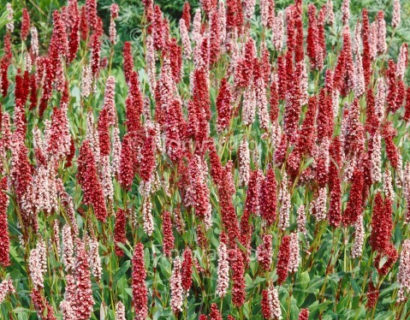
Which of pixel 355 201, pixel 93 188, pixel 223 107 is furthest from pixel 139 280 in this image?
pixel 223 107

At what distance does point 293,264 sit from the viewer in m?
3.34

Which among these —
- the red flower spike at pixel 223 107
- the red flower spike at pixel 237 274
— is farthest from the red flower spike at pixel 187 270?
the red flower spike at pixel 223 107

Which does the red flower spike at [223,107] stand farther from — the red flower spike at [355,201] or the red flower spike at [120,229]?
the red flower spike at [355,201]

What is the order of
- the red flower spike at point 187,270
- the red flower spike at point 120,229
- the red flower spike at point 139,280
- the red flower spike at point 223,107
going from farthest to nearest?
1. the red flower spike at point 223,107
2. the red flower spike at point 120,229
3. the red flower spike at point 187,270
4. the red flower spike at point 139,280

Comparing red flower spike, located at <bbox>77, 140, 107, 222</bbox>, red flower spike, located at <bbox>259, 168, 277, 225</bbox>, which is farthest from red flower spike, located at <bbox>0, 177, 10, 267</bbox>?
red flower spike, located at <bbox>259, 168, 277, 225</bbox>

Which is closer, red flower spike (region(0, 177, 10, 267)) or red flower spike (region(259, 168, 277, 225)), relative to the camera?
red flower spike (region(0, 177, 10, 267))

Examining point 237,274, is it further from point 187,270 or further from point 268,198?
point 268,198

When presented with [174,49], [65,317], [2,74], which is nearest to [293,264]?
[65,317]

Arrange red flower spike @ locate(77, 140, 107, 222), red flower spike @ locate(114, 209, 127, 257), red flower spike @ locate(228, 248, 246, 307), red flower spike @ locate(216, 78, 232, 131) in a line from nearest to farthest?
red flower spike @ locate(228, 248, 246, 307) < red flower spike @ locate(77, 140, 107, 222) < red flower spike @ locate(114, 209, 127, 257) < red flower spike @ locate(216, 78, 232, 131)

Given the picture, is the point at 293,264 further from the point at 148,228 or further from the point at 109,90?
the point at 109,90

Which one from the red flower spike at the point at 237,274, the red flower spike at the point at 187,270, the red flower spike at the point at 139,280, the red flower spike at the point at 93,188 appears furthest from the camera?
the red flower spike at the point at 93,188

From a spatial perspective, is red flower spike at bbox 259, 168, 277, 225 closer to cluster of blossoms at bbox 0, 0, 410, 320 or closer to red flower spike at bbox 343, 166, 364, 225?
cluster of blossoms at bbox 0, 0, 410, 320

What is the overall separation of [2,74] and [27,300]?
192cm

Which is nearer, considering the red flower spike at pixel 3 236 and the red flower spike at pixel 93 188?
the red flower spike at pixel 3 236
